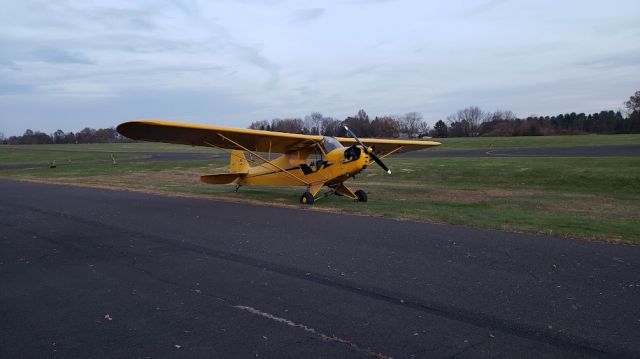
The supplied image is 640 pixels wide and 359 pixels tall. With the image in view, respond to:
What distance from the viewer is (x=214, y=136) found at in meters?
14.7

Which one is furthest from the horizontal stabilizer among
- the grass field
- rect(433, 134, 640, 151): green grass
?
rect(433, 134, 640, 151): green grass

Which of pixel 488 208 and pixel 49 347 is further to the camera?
pixel 488 208

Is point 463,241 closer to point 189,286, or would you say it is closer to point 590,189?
point 189,286

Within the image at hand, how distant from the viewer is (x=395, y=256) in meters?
7.52

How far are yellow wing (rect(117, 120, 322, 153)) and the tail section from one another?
77.3 inches

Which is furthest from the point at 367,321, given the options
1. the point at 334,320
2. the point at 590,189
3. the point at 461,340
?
the point at 590,189

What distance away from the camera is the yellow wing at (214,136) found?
497 inches

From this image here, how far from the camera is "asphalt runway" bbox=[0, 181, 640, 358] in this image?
4.35 metres

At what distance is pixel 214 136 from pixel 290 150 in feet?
9.78

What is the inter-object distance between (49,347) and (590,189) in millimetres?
19312

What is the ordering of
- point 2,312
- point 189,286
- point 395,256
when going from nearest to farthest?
point 2,312, point 189,286, point 395,256

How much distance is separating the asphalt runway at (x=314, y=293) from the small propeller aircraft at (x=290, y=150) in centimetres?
393

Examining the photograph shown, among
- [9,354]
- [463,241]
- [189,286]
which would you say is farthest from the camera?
[463,241]

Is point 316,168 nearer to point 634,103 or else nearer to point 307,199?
point 307,199
